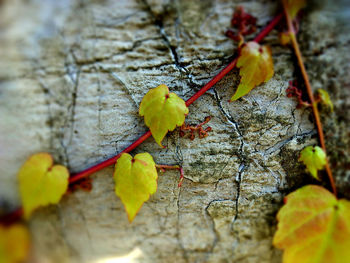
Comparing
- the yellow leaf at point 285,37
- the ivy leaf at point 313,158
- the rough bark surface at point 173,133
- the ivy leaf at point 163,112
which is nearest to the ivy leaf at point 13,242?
the rough bark surface at point 173,133

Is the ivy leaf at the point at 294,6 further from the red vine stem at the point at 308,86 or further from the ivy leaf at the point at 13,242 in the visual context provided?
the ivy leaf at the point at 13,242

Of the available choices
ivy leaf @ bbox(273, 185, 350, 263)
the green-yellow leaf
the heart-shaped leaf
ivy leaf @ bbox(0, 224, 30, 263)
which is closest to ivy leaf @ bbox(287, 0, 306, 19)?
the heart-shaped leaf

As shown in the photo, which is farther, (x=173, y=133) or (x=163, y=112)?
(x=173, y=133)

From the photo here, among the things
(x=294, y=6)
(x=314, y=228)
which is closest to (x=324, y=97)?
(x=294, y=6)

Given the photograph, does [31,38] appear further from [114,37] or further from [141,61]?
[141,61]

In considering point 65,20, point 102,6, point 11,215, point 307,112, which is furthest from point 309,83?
point 11,215

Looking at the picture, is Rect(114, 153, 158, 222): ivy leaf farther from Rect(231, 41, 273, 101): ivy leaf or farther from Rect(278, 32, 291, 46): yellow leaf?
Rect(278, 32, 291, 46): yellow leaf

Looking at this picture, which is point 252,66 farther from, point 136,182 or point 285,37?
point 136,182
